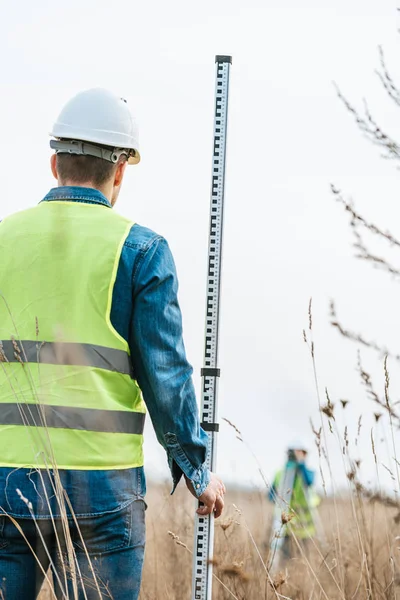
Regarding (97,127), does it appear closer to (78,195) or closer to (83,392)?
(78,195)

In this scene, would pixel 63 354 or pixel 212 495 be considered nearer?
pixel 63 354

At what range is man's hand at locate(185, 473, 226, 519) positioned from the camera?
2.76 meters

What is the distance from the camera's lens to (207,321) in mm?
3521

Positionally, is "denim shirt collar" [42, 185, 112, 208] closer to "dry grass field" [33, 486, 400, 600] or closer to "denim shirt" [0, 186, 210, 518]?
"denim shirt" [0, 186, 210, 518]

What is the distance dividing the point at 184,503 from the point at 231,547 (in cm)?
59

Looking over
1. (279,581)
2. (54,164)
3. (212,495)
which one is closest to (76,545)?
(212,495)

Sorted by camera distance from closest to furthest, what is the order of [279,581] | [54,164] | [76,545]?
1. [76,545]
2. [54,164]
3. [279,581]

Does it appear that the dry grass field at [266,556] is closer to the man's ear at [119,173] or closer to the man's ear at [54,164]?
the man's ear at [119,173]

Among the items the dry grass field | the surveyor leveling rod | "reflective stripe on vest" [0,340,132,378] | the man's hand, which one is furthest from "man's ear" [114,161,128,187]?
the dry grass field

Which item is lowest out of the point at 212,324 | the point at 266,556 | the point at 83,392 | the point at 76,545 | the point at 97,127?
the point at 266,556

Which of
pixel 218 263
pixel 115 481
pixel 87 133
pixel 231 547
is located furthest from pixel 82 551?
pixel 231 547

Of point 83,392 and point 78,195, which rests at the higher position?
point 78,195

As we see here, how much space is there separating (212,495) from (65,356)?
0.67 m

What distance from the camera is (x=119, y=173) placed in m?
2.83
